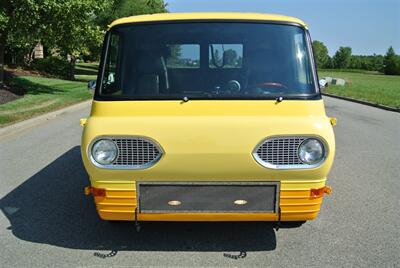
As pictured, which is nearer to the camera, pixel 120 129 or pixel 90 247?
pixel 120 129

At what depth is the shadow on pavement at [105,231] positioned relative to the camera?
13.4ft

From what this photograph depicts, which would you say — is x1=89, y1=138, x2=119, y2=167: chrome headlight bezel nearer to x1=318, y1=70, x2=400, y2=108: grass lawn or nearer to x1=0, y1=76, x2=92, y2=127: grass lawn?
x1=0, y1=76, x2=92, y2=127: grass lawn

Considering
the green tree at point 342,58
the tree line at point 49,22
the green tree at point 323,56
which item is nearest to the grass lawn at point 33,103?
the tree line at point 49,22

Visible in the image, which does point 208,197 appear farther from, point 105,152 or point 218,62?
point 218,62

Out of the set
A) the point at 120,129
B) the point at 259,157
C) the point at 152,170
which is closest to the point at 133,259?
the point at 152,170

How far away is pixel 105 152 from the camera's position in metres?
3.59

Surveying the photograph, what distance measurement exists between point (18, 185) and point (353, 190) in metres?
4.25

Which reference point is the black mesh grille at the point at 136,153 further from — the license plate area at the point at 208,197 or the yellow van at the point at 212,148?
the license plate area at the point at 208,197

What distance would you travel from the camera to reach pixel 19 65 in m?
→ 32.5

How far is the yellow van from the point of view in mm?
3539

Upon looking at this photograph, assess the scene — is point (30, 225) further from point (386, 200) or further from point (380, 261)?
point (386, 200)

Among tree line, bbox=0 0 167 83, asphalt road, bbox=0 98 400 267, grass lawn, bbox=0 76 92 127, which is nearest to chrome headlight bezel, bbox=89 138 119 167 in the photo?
asphalt road, bbox=0 98 400 267

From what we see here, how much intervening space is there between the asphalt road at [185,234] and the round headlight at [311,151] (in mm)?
852

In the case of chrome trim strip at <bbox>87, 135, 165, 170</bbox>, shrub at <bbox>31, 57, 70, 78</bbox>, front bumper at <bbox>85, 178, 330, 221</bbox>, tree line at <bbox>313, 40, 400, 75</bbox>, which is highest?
chrome trim strip at <bbox>87, 135, 165, 170</bbox>
